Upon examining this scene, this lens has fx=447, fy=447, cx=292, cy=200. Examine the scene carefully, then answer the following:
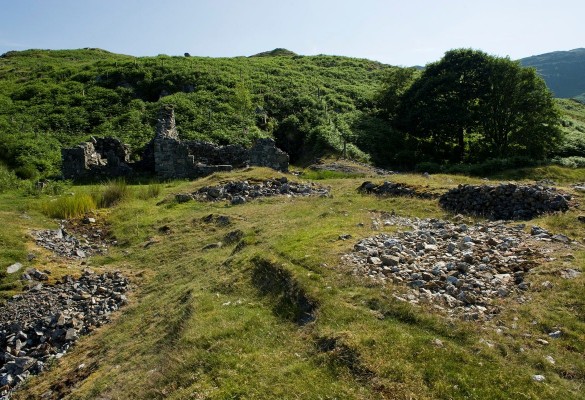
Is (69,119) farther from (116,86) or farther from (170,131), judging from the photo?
(170,131)

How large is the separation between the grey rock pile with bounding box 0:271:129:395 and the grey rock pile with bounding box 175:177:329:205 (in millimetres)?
9088

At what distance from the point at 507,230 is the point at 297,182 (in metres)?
13.9

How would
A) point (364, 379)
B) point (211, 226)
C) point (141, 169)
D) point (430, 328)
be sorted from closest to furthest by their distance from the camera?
point (364, 379) < point (430, 328) < point (211, 226) < point (141, 169)

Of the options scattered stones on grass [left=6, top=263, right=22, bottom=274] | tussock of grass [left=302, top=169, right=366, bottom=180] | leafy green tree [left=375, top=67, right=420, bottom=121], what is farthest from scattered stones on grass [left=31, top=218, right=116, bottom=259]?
leafy green tree [left=375, top=67, right=420, bottom=121]

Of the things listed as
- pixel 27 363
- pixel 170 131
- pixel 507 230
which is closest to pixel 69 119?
pixel 170 131

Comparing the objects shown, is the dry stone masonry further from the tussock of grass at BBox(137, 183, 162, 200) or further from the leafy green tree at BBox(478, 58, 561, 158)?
the leafy green tree at BBox(478, 58, 561, 158)

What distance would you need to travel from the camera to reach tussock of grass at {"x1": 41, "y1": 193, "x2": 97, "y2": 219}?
20781 millimetres

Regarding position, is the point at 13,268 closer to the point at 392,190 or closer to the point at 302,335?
the point at 302,335

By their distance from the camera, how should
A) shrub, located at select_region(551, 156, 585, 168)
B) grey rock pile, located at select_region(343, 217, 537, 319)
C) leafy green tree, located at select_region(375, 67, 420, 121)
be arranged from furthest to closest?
leafy green tree, located at select_region(375, 67, 420, 121) < shrub, located at select_region(551, 156, 585, 168) < grey rock pile, located at select_region(343, 217, 537, 319)

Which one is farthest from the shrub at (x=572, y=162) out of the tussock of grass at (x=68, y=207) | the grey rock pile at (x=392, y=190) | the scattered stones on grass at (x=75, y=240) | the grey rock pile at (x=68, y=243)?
the tussock of grass at (x=68, y=207)

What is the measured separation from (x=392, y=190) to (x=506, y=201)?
5.10 metres

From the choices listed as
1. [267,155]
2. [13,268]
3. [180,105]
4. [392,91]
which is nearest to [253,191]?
[267,155]

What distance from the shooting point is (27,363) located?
11.2 m

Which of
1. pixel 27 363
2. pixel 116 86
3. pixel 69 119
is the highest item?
pixel 116 86
